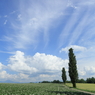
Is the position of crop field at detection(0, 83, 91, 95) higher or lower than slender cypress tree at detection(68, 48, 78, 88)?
lower

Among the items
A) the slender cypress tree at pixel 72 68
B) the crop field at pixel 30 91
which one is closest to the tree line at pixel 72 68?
the slender cypress tree at pixel 72 68

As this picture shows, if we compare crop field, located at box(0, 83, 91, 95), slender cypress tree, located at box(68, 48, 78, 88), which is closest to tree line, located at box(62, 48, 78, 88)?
slender cypress tree, located at box(68, 48, 78, 88)

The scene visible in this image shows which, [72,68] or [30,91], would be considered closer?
[30,91]

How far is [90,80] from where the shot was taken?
142m

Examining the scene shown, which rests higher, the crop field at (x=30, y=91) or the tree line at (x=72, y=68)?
the tree line at (x=72, y=68)

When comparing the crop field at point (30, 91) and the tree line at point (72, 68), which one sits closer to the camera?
the crop field at point (30, 91)

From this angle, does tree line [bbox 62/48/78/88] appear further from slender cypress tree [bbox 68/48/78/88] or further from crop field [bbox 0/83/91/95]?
crop field [bbox 0/83/91/95]

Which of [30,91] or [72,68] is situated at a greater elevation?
[72,68]

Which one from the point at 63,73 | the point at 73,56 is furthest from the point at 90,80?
the point at 73,56

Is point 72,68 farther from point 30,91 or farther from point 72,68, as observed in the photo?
point 30,91

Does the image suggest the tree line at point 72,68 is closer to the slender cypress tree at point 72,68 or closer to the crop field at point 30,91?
the slender cypress tree at point 72,68

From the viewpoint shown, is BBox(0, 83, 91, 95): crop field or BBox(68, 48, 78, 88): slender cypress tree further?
BBox(68, 48, 78, 88): slender cypress tree

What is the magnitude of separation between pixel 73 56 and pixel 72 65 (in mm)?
4786

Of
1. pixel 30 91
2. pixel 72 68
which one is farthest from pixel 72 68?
pixel 30 91
